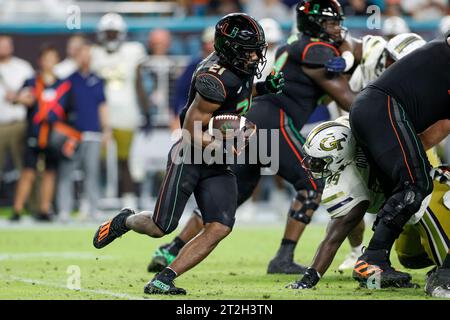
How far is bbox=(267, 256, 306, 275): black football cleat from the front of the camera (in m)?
7.75

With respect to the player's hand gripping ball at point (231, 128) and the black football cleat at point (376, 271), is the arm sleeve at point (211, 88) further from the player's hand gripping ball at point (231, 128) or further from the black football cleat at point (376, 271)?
the black football cleat at point (376, 271)

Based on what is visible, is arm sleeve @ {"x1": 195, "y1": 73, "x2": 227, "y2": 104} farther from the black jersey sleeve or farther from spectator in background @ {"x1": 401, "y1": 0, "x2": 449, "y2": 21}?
spectator in background @ {"x1": 401, "y1": 0, "x2": 449, "y2": 21}

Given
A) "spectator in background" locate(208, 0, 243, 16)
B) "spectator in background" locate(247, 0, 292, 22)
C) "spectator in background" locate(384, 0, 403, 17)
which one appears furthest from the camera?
"spectator in background" locate(208, 0, 243, 16)

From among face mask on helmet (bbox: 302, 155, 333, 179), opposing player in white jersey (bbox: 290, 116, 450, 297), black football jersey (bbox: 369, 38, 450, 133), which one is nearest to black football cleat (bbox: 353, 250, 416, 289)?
opposing player in white jersey (bbox: 290, 116, 450, 297)


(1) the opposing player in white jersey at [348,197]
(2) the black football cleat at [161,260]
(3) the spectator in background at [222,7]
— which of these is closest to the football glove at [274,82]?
(1) the opposing player in white jersey at [348,197]

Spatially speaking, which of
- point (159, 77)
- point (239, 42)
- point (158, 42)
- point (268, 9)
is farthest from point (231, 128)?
point (268, 9)

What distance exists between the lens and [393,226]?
636 centimetres

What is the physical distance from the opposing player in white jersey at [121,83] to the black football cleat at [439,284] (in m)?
6.92

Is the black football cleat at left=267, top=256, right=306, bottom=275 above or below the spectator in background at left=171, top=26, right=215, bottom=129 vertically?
below

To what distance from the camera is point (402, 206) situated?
627cm

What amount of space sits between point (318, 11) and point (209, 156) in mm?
1830

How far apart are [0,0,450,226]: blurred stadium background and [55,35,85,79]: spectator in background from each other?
17 centimetres

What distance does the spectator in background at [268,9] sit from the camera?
1438 cm
